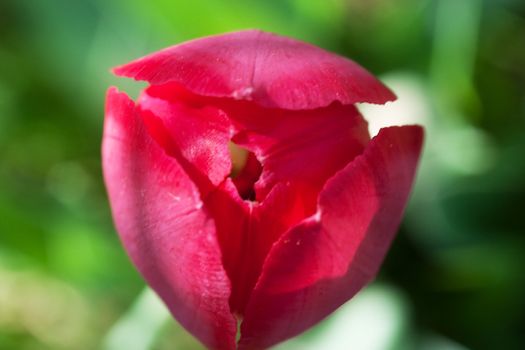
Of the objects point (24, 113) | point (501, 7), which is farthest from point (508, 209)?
point (24, 113)

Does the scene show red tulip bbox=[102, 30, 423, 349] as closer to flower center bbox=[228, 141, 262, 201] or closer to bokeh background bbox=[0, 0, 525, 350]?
flower center bbox=[228, 141, 262, 201]

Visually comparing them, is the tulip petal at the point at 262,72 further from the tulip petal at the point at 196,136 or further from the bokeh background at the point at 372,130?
the bokeh background at the point at 372,130

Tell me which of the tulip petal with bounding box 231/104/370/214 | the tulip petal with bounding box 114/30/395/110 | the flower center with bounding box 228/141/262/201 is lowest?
the flower center with bounding box 228/141/262/201

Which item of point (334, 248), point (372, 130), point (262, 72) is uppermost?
point (262, 72)

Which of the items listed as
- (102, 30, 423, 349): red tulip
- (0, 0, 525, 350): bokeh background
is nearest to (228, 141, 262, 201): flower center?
(102, 30, 423, 349): red tulip

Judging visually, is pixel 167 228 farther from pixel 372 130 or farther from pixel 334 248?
pixel 372 130

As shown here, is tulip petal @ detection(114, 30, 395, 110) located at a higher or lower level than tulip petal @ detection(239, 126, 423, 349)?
higher

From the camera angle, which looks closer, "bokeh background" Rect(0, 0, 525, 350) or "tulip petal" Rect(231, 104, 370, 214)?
"tulip petal" Rect(231, 104, 370, 214)

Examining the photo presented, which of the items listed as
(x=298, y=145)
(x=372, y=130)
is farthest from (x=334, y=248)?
(x=372, y=130)
